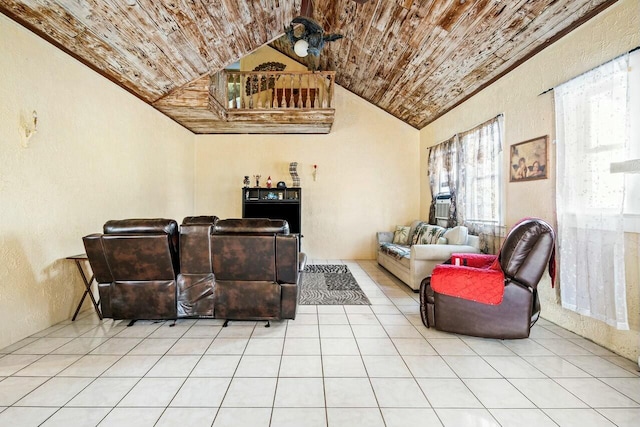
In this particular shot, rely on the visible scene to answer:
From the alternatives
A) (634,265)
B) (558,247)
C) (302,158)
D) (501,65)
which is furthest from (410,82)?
(634,265)

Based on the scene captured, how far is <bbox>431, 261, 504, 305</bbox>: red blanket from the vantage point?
2.55 meters

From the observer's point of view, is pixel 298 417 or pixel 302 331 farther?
pixel 302 331

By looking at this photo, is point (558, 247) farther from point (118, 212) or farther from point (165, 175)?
point (165, 175)

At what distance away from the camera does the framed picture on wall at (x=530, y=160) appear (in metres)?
3.10

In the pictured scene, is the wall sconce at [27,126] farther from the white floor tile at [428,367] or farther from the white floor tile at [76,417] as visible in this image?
the white floor tile at [428,367]

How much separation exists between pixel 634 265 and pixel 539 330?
3.29 ft

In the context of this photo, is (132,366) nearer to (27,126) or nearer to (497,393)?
(27,126)

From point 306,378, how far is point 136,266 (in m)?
1.87

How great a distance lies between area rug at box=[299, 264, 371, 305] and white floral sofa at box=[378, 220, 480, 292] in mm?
715

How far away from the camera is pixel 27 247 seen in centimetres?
264

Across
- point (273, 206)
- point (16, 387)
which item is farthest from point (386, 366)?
point (273, 206)

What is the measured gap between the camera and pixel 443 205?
532 centimetres

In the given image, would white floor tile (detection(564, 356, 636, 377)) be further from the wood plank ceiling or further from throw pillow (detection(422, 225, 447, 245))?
the wood plank ceiling

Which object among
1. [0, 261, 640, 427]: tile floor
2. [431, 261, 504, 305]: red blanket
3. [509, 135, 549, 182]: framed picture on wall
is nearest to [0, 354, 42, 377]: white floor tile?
[0, 261, 640, 427]: tile floor
